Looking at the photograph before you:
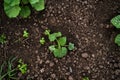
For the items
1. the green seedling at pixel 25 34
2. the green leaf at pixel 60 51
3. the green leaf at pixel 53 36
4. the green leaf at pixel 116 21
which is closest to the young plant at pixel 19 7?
the green seedling at pixel 25 34

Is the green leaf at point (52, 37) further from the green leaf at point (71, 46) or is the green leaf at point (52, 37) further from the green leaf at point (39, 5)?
the green leaf at point (39, 5)

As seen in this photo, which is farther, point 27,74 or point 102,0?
point 102,0

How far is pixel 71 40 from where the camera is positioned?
2.78 meters

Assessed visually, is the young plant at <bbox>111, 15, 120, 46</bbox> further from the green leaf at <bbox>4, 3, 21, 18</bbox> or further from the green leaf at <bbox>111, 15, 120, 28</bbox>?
the green leaf at <bbox>4, 3, 21, 18</bbox>

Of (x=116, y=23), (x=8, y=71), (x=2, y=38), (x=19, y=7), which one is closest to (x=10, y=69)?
(x=8, y=71)

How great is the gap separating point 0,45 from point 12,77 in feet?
1.12

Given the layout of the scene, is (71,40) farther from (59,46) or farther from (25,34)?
(25,34)

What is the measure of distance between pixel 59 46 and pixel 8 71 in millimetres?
503

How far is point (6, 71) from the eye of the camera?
2701mm

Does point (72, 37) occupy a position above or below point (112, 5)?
below

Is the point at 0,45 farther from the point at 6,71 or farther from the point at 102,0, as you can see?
the point at 102,0

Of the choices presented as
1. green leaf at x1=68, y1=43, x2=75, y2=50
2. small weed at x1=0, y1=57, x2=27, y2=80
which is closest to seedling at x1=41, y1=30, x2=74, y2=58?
green leaf at x1=68, y1=43, x2=75, y2=50

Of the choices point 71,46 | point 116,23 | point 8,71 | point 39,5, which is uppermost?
point 39,5

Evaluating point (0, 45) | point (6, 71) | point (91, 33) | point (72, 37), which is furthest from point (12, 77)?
point (91, 33)
